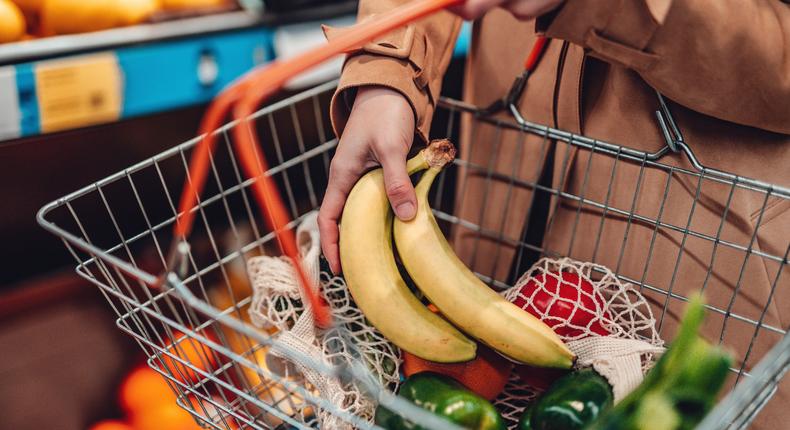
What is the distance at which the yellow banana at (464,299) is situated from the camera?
66cm

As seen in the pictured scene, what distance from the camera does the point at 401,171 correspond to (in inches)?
28.5

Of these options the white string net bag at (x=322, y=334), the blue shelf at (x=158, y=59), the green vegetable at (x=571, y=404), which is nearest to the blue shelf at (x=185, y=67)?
the blue shelf at (x=158, y=59)

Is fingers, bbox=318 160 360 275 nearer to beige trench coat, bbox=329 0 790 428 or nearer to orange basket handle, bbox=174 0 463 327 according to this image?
beige trench coat, bbox=329 0 790 428

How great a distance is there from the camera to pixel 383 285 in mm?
701

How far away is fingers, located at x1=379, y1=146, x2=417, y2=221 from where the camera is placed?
72cm

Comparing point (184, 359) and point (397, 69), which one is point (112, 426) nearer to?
point (184, 359)

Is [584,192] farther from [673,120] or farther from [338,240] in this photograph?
[338,240]

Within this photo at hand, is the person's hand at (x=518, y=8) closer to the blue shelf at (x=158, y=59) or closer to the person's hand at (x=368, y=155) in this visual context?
the person's hand at (x=368, y=155)

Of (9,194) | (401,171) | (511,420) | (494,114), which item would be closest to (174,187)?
(9,194)

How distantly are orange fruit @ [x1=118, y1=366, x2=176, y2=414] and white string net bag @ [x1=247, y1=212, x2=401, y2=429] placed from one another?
1.94 feet

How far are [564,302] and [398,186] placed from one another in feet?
0.84

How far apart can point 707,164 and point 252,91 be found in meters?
0.62

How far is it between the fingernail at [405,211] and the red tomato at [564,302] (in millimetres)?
191

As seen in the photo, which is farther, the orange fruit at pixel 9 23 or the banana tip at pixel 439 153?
the orange fruit at pixel 9 23
